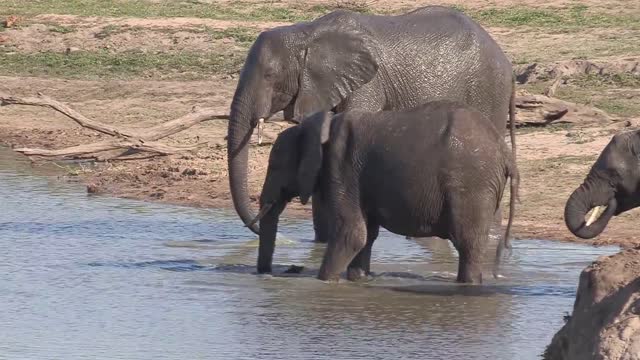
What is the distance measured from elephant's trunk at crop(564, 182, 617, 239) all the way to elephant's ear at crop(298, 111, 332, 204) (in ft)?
5.56

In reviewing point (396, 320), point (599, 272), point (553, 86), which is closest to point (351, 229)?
point (396, 320)

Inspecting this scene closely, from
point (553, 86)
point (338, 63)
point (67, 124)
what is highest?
point (338, 63)

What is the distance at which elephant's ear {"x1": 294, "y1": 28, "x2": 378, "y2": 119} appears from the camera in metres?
12.5

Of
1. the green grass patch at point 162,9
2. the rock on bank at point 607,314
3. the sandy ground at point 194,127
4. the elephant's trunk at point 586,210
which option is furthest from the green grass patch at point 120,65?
the rock on bank at point 607,314

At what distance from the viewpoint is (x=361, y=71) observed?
1269 cm

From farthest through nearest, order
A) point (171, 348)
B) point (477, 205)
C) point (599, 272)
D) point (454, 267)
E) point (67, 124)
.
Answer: point (67, 124) → point (454, 267) → point (477, 205) → point (171, 348) → point (599, 272)

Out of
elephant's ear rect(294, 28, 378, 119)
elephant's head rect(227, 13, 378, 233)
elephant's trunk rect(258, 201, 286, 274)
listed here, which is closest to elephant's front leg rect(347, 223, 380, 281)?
elephant's trunk rect(258, 201, 286, 274)

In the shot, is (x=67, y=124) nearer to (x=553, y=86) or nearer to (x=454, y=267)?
(x=553, y=86)

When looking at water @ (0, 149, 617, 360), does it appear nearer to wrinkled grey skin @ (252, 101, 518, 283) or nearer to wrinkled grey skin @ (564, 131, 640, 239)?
wrinkled grey skin @ (252, 101, 518, 283)

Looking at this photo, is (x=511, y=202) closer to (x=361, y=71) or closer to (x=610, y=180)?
(x=610, y=180)

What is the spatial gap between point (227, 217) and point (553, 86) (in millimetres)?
4309

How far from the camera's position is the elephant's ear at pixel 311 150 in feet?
35.7

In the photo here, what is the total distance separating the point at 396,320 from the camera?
9.89 m

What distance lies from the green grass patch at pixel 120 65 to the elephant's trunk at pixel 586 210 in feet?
34.4
